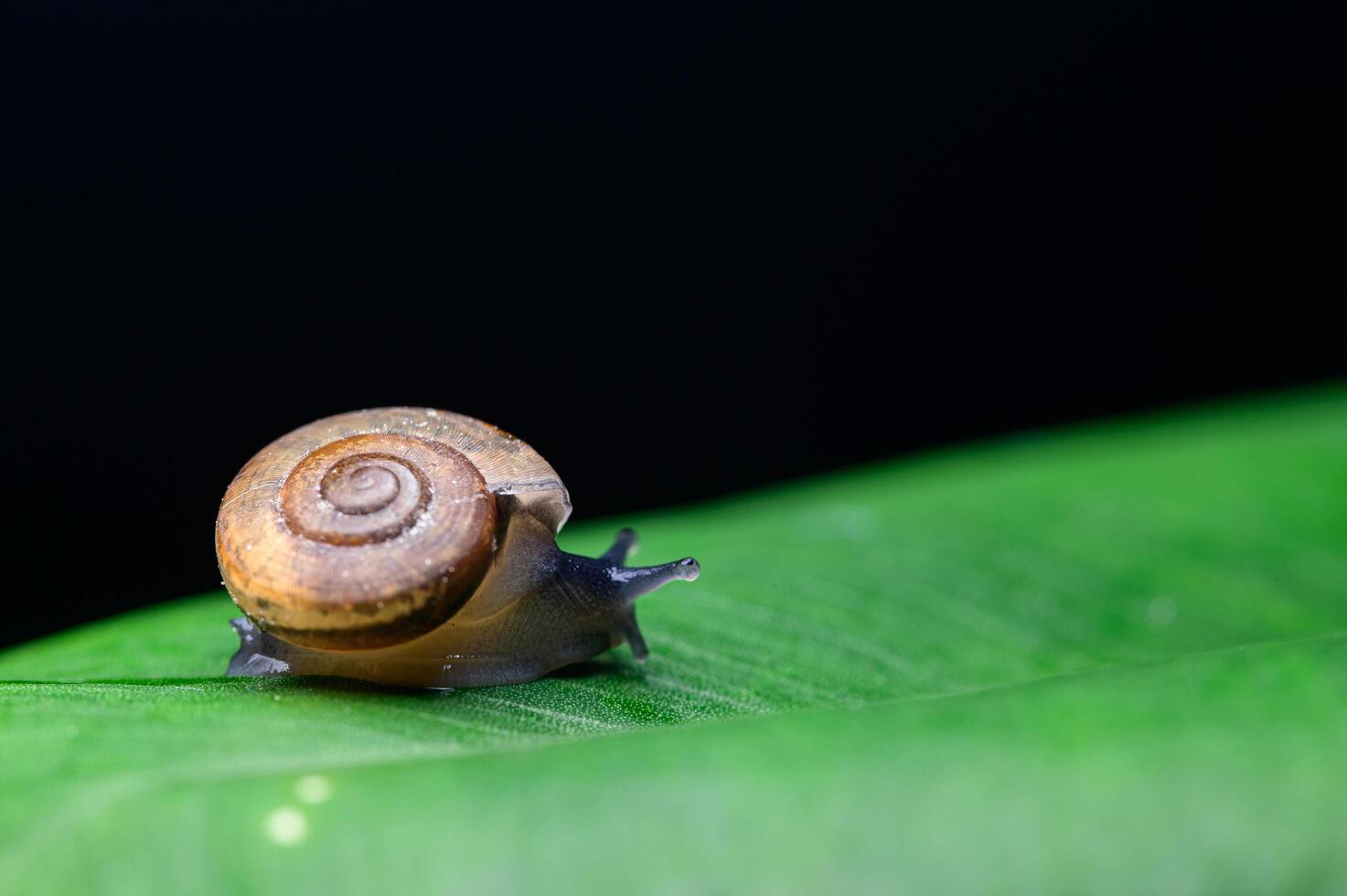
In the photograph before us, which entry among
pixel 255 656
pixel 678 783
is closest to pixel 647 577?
pixel 255 656

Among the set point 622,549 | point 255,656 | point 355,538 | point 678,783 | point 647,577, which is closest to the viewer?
point 678,783

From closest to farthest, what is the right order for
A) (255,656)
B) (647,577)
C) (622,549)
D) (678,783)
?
(678,783) < (255,656) < (647,577) < (622,549)

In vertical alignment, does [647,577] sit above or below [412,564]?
below

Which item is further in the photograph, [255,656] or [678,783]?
[255,656]

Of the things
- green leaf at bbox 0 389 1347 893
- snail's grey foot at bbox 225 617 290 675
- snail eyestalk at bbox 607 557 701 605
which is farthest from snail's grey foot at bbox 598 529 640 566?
snail's grey foot at bbox 225 617 290 675

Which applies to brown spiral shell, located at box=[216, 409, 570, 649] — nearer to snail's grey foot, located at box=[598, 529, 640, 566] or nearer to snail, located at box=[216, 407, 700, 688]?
snail, located at box=[216, 407, 700, 688]

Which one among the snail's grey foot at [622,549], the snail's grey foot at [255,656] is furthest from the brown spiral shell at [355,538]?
the snail's grey foot at [622,549]

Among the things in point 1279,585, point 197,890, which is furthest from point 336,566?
point 1279,585

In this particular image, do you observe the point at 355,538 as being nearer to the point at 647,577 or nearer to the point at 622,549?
the point at 647,577
